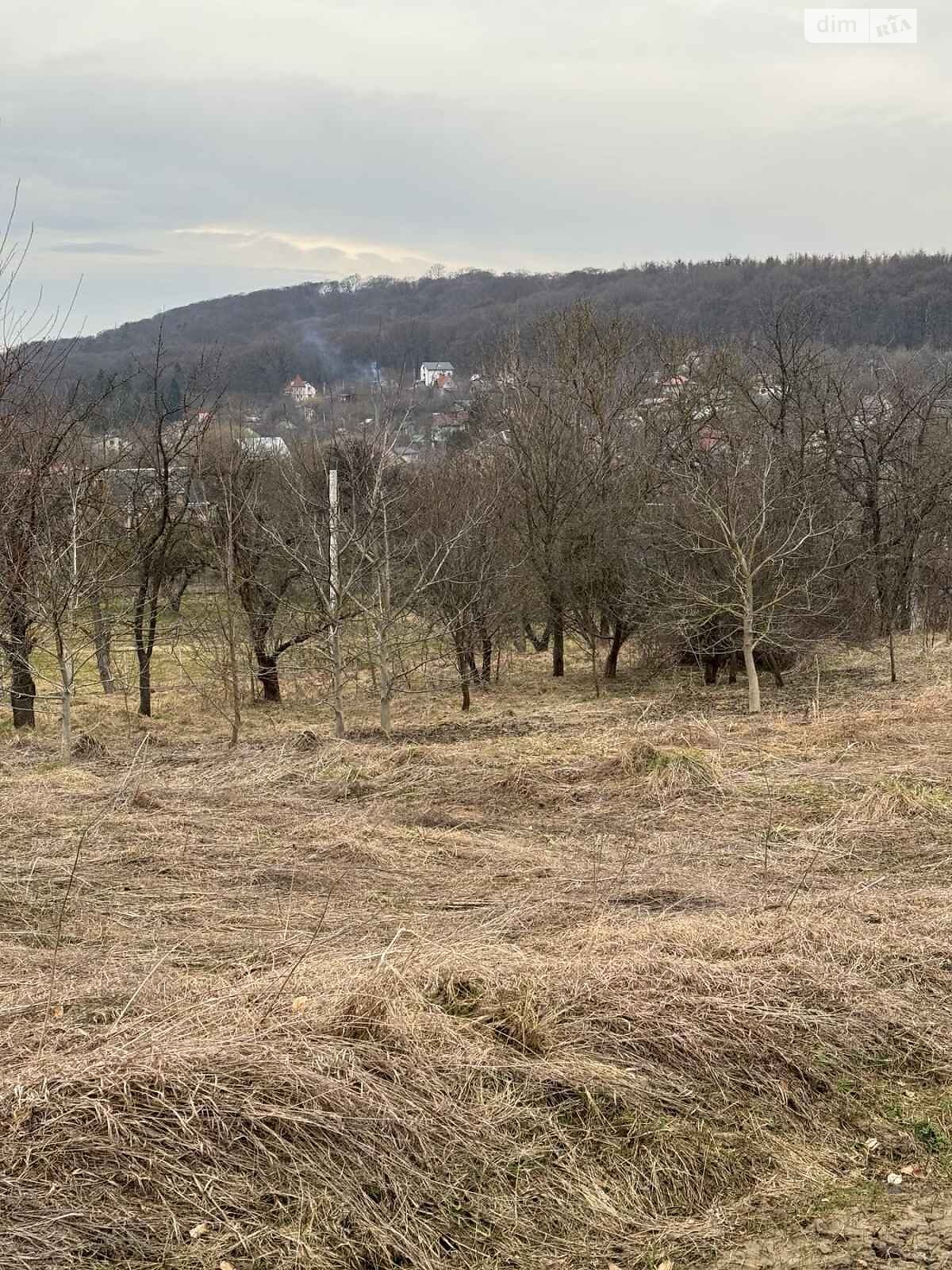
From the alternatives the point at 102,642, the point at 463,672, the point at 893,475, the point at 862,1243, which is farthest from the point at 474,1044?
the point at 893,475

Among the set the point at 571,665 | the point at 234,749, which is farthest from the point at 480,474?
the point at 234,749

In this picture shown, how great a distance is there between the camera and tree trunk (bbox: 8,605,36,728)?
13.8 metres

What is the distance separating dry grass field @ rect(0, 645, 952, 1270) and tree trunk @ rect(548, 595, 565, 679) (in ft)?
41.1

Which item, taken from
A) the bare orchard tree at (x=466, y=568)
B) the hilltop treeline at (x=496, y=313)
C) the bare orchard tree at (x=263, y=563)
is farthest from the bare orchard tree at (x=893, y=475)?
the bare orchard tree at (x=263, y=563)

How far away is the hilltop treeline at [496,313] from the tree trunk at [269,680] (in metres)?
10.5

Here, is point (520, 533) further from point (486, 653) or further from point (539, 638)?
point (539, 638)

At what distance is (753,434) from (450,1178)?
20.7 metres

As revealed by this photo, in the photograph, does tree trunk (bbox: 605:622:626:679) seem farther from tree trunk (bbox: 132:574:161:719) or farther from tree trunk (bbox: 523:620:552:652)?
tree trunk (bbox: 132:574:161:719)

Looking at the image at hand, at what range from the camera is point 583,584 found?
769 inches

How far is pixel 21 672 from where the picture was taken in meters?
16.5

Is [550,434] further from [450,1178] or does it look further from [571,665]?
[450,1178]

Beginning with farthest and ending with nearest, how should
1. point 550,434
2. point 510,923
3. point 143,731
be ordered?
1. point 550,434
2. point 143,731
3. point 510,923

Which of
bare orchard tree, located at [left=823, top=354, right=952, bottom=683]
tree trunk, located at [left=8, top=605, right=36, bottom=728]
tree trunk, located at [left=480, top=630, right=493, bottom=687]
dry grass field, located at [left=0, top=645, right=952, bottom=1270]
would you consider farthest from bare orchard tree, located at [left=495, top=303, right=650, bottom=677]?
dry grass field, located at [left=0, top=645, right=952, bottom=1270]

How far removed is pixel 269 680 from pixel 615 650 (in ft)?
23.5
